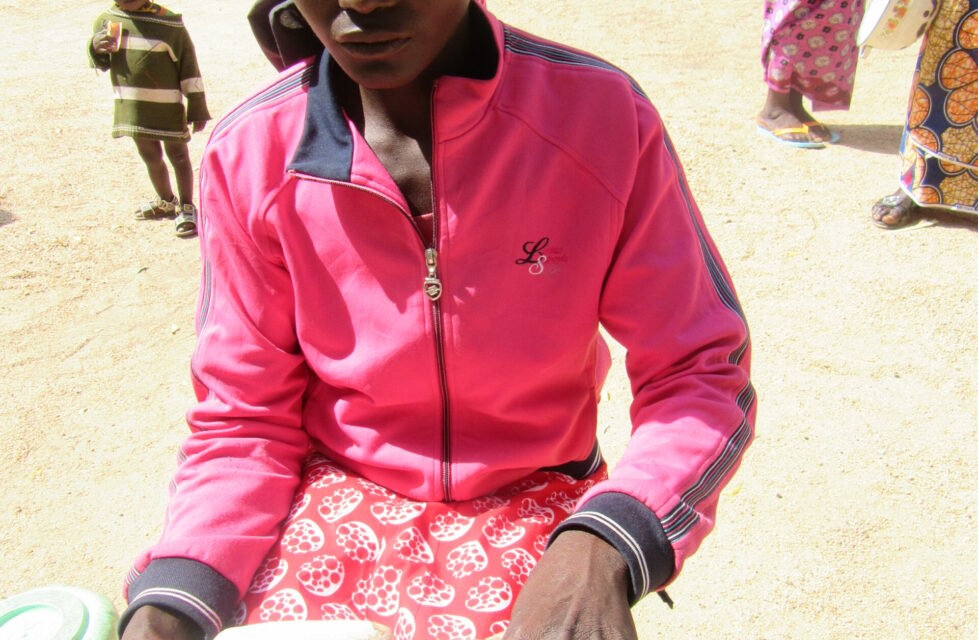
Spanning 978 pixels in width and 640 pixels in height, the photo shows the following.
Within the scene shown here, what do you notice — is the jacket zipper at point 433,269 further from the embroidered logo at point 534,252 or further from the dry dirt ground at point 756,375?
the dry dirt ground at point 756,375

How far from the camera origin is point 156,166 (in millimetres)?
4941

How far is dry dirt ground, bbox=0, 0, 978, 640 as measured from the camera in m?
2.64

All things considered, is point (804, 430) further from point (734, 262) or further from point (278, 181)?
point (278, 181)

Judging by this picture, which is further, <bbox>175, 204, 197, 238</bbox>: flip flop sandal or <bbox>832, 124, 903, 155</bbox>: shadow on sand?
<bbox>832, 124, 903, 155</bbox>: shadow on sand

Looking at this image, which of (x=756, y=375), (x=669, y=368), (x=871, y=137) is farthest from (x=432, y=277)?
(x=871, y=137)

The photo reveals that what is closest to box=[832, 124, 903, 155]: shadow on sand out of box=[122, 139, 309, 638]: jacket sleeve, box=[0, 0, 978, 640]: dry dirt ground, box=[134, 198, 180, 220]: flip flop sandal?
box=[0, 0, 978, 640]: dry dirt ground

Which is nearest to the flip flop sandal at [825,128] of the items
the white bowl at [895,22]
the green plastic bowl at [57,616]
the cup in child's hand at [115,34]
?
the white bowl at [895,22]

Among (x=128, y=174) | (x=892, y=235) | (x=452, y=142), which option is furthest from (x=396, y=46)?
(x=128, y=174)

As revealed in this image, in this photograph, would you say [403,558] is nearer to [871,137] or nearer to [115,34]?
[115,34]

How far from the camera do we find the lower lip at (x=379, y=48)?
1.37 m

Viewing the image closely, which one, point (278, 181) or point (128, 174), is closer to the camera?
point (278, 181)

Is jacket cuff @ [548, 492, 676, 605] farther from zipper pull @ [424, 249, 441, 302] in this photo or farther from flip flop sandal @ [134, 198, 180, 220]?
flip flop sandal @ [134, 198, 180, 220]

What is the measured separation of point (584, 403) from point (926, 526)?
169 cm

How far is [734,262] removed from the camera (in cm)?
409
